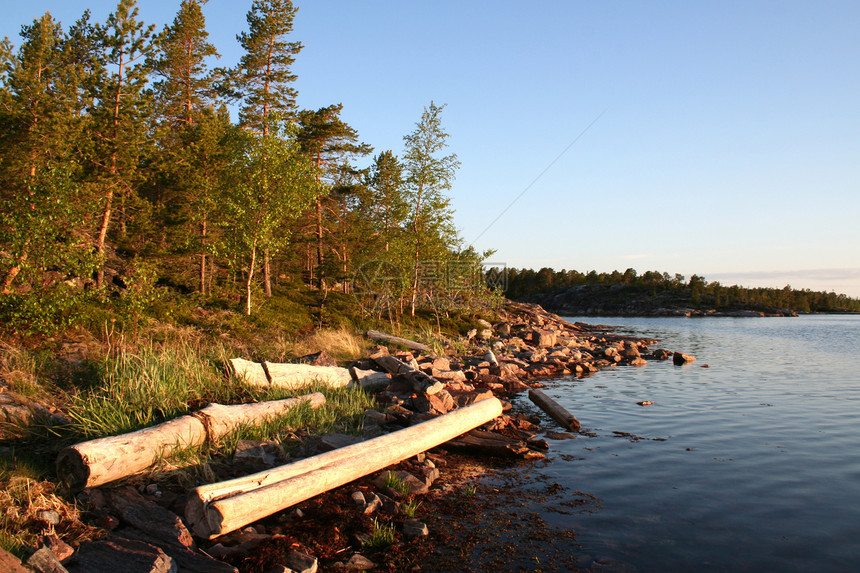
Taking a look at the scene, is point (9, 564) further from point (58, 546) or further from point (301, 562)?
point (301, 562)

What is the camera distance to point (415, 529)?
6113 mm

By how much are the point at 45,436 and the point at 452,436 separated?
6.55m

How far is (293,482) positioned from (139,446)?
2178mm

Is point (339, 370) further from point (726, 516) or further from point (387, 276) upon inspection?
point (387, 276)

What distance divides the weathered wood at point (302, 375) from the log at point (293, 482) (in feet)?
12.0

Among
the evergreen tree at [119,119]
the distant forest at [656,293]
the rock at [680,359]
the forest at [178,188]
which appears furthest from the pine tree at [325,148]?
the distant forest at [656,293]

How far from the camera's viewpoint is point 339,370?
12.9 meters

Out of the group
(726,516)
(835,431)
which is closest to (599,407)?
(835,431)

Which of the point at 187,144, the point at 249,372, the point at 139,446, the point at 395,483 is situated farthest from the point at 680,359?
the point at 187,144

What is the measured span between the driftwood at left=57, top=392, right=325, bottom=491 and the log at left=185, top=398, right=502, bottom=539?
138 centimetres

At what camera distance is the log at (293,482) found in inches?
223

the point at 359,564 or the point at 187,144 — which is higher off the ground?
the point at 187,144

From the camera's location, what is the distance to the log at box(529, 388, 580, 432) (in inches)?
448

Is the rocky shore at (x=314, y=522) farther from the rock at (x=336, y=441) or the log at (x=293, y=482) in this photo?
the log at (x=293, y=482)
